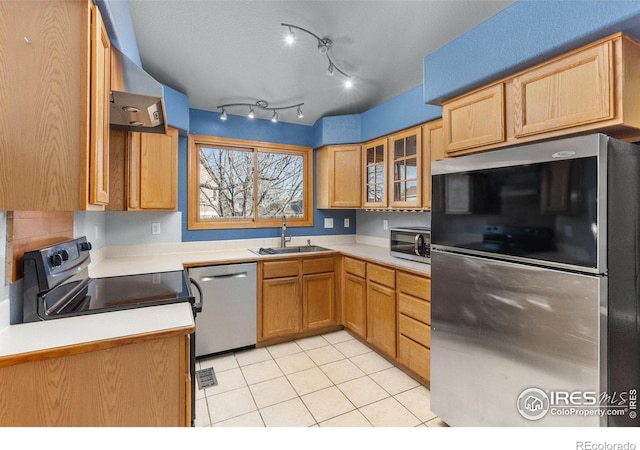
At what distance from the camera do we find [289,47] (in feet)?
6.84

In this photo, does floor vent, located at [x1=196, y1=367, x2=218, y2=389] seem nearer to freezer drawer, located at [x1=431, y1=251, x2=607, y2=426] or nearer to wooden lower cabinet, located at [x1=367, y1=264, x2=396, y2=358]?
wooden lower cabinet, located at [x1=367, y1=264, x2=396, y2=358]

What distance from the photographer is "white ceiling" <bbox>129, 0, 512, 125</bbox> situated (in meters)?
1.71

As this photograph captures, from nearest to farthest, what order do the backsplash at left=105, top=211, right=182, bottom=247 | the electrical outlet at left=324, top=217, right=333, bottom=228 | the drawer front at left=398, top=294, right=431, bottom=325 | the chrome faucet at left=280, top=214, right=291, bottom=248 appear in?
the drawer front at left=398, top=294, right=431, bottom=325 → the backsplash at left=105, top=211, right=182, bottom=247 → the chrome faucet at left=280, top=214, right=291, bottom=248 → the electrical outlet at left=324, top=217, right=333, bottom=228

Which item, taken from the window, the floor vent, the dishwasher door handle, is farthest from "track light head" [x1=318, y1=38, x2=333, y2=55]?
the floor vent

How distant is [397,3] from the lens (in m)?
1.67

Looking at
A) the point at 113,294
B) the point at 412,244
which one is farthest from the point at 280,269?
the point at 113,294

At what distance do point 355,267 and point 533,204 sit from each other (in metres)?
1.86

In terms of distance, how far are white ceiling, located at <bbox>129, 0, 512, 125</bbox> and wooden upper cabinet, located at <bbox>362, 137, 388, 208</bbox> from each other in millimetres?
511

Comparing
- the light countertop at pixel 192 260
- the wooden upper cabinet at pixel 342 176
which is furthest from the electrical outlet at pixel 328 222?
the light countertop at pixel 192 260

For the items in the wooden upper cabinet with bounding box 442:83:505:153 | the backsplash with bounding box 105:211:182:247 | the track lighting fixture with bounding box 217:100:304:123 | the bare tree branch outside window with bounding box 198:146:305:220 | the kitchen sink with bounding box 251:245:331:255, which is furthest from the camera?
the bare tree branch outside window with bounding box 198:146:305:220

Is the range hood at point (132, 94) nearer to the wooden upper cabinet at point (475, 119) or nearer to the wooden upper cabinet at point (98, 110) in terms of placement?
the wooden upper cabinet at point (98, 110)

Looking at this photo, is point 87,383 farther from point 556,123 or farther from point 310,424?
point 556,123

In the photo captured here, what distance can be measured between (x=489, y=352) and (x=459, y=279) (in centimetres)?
38

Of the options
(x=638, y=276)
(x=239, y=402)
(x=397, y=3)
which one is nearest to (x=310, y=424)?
(x=239, y=402)
